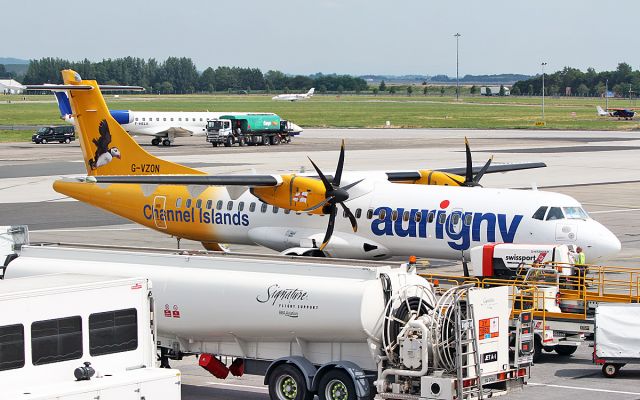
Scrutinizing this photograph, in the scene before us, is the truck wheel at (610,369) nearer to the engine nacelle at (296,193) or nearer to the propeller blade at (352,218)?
the propeller blade at (352,218)

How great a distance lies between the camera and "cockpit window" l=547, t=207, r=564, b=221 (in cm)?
2795

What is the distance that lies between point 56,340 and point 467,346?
6.07 m

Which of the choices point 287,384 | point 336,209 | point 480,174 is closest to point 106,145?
point 336,209

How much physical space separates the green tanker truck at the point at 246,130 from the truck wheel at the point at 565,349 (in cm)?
6871

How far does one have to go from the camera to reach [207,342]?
18.5m

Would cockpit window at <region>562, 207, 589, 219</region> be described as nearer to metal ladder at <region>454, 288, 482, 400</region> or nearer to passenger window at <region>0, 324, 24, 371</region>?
metal ladder at <region>454, 288, 482, 400</region>

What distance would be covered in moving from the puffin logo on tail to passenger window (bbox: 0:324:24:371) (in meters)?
23.2

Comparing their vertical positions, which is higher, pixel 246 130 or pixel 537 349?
pixel 246 130

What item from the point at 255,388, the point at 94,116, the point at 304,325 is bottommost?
the point at 255,388

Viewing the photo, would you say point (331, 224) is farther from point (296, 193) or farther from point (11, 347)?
point (11, 347)

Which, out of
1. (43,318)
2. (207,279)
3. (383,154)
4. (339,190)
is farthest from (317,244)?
(383,154)

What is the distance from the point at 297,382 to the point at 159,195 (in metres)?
17.4

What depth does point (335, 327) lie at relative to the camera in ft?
54.9

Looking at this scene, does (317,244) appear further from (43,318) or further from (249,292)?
(43,318)
